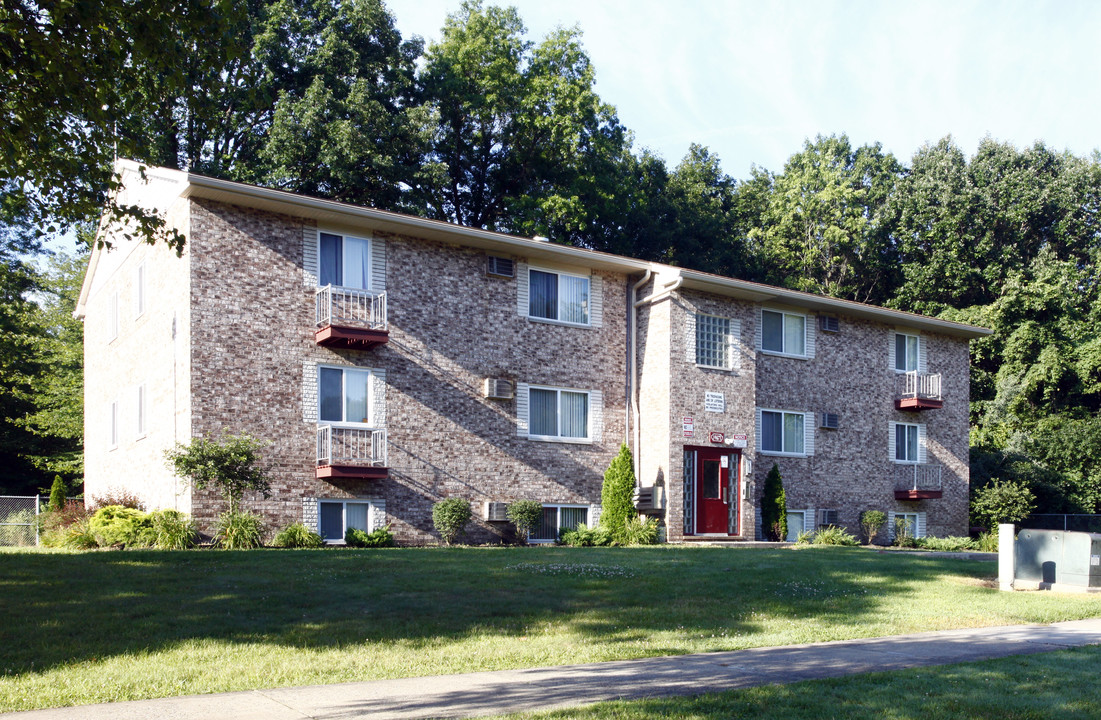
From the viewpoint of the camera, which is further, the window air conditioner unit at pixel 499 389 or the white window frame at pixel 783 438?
the white window frame at pixel 783 438

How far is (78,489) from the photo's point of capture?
38.4 meters

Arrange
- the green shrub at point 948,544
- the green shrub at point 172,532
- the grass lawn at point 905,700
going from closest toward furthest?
the grass lawn at point 905,700, the green shrub at point 172,532, the green shrub at point 948,544

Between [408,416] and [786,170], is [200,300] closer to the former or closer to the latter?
[408,416]

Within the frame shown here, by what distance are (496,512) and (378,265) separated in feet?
19.1

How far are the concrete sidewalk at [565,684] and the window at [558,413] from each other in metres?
12.3

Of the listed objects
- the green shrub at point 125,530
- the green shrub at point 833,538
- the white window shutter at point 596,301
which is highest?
the white window shutter at point 596,301

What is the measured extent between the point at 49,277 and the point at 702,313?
3193 cm

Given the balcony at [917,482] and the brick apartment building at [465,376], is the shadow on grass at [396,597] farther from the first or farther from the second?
the balcony at [917,482]

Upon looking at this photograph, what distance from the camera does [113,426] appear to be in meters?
24.2

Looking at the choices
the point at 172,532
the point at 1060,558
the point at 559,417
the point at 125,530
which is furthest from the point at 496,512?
the point at 1060,558

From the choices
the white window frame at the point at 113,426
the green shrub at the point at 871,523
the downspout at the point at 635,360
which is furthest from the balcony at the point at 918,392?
the white window frame at the point at 113,426

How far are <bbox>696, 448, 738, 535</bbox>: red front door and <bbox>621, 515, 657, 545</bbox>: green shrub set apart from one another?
6.01 ft

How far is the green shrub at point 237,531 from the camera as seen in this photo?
17.3 meters

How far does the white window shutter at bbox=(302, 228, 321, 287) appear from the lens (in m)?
19.6
